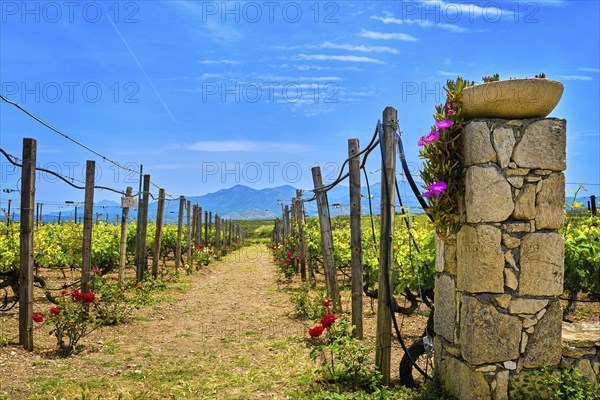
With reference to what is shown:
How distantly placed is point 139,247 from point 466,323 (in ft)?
33.3

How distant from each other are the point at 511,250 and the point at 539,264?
0.23m

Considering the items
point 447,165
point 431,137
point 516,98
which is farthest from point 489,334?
point 516,98

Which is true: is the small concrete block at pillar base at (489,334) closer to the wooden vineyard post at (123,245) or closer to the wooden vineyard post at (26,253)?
the wooden vineyard post at (26,253)

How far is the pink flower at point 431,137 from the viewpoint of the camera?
395 cm

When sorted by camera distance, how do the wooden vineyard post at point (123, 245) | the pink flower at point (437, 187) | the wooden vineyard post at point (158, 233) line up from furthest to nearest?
the wooden vineyard post at point (158, 233)
the wooden vineyard post at point (123, 245)
the pink flower at point (437, 187)

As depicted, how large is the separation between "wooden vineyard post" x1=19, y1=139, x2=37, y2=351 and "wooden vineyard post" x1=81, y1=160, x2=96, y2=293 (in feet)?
6.28

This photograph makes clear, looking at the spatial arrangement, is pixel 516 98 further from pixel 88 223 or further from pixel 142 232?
pixel 142 232

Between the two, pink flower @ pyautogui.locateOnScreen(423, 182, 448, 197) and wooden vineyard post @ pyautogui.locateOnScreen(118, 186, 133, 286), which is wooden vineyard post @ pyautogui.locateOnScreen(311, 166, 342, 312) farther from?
wooden vineyard post @ pyautogui.locateOnScreen(118, 186, 133, 286)

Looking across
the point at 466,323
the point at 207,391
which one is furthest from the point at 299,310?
the point at 466,323

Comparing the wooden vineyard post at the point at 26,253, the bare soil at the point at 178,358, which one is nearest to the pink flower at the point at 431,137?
the bare soil at the point at 178,358

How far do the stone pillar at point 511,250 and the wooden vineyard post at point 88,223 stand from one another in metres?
6.54

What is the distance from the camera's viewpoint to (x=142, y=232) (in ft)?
41.3

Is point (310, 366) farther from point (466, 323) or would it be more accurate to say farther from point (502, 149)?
point (502, 149)

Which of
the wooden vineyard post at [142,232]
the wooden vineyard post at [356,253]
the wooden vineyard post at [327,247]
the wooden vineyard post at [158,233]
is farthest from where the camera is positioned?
the wooden vineyard post at [158,233]
